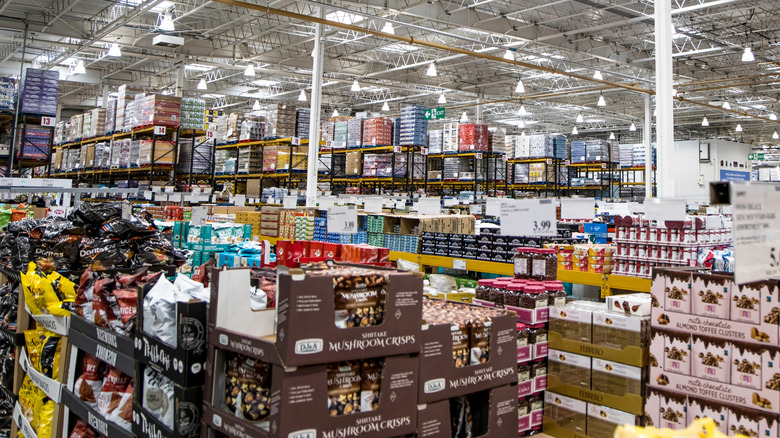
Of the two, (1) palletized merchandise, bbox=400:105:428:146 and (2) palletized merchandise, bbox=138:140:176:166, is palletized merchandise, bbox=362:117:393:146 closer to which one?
(1) palletized merchandise, bbox=400:105:428:146

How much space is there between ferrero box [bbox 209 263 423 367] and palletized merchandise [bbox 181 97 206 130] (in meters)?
10.1

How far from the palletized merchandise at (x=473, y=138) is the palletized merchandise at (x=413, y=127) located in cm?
127

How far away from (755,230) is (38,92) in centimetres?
1190

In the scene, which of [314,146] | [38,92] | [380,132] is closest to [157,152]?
[38,92]

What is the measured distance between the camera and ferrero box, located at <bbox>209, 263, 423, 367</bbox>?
72.7 inches

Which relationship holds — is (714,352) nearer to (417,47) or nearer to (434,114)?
(434,114)

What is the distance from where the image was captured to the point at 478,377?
245 centimetres

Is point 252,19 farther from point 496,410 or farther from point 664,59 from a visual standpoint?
point 496,410

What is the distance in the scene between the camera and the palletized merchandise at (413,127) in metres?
12.6

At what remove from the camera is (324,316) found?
6.26 feet

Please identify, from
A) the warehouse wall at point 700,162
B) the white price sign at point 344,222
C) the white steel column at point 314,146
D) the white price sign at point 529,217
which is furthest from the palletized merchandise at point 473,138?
the warehouse wall at point 700,162

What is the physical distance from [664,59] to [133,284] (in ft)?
22.4

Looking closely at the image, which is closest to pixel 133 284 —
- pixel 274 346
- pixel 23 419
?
pixel 274 346

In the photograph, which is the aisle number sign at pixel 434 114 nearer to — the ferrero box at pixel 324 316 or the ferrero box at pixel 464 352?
the ferrero box at pixel 464 352
